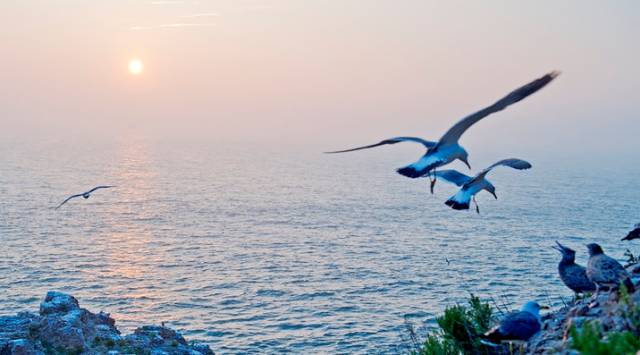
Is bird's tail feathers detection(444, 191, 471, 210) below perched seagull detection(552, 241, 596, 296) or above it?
above

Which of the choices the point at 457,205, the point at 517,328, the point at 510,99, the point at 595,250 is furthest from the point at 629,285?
the point at 510,99

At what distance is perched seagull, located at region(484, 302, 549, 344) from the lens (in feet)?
38.6

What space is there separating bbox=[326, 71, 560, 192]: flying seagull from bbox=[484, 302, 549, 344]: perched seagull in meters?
3.11

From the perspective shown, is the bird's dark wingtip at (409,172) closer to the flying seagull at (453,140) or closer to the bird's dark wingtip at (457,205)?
the flying seagull at (453,140)

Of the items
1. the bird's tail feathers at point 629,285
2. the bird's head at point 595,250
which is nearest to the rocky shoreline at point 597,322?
the bird's tail feathers at point 629,285

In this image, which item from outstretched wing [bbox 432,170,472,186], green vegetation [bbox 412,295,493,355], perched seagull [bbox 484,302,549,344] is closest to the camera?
perched seagull [bbox 484,302,549,344]

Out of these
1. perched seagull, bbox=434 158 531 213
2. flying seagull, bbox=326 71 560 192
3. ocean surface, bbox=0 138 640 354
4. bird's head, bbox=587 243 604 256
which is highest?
flying seagull, bbox=326 71 560 192

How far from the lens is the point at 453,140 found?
13.1m

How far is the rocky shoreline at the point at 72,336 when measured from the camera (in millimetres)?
25797

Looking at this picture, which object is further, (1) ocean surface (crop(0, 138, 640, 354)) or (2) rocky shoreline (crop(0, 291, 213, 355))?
(1) ocean surface (crop(0, 138, 640, 354))

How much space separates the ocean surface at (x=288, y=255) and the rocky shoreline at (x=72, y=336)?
11.2 metres

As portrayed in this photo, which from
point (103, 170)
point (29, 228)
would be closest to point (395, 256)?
point (29, 228)

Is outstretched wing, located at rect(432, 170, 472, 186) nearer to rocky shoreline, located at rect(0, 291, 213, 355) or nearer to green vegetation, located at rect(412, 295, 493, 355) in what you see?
green vegetation, located at rect(412, 295, 493, 355)

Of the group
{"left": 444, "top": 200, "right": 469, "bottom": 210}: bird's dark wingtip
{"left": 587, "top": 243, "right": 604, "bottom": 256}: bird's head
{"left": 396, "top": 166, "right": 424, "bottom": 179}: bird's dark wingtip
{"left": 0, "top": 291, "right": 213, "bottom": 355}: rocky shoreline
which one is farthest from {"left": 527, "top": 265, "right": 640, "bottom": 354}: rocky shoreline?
{"left": 0, "top": 291, "right": 213, "bottom": 355}: rocky shoreline
